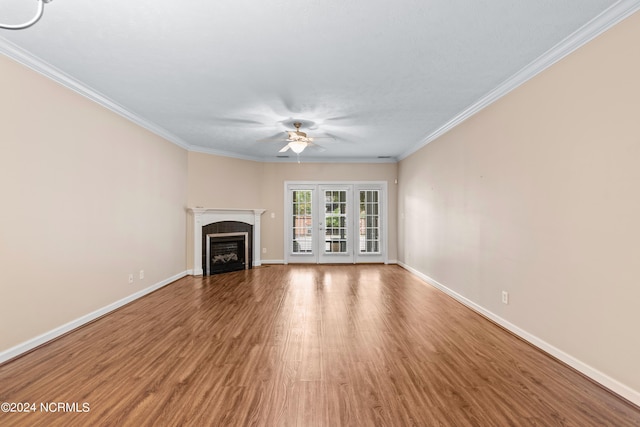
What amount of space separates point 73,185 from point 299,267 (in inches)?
186

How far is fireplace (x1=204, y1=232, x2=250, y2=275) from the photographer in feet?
20.4

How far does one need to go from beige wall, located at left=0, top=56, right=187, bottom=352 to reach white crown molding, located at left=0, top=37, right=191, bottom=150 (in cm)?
6

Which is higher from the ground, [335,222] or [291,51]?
[291,51]

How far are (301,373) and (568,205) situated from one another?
8.45 feet

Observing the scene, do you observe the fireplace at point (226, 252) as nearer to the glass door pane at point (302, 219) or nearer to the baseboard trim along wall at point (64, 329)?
the glass door pane at point (302, 219)

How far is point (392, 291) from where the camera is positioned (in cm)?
486

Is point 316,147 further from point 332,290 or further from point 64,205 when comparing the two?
point 64,205

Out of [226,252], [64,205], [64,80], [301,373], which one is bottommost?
[301,373]

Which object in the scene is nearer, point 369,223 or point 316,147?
point 316,147

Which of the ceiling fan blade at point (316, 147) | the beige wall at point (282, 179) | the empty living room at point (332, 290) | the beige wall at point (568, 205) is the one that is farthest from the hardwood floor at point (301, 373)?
the beige wall at point (282, 179)

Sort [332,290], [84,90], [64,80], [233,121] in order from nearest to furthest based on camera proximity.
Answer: [64,80] < [84,90] < [233,121] < [332,290]

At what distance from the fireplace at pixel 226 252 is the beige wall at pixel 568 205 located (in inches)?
184

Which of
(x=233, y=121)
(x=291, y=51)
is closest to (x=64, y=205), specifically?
(x=233, y=121)

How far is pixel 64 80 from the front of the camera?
3057mm
